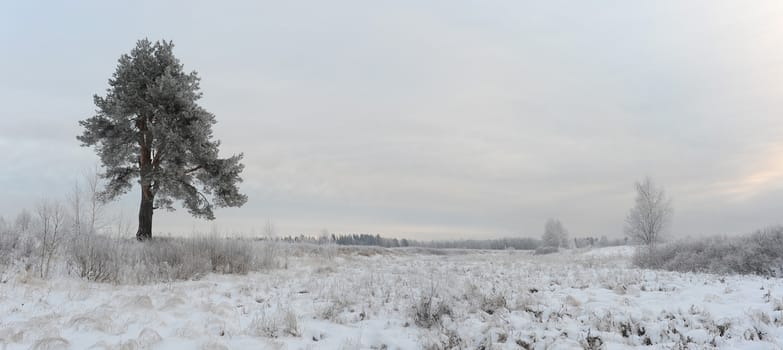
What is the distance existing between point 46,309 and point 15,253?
7.13 metres

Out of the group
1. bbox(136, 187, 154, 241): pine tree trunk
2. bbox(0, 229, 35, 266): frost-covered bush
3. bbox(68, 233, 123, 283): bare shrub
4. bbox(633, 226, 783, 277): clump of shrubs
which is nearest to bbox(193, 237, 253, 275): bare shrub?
bbox(68, 233, 123, 283): bare shrub

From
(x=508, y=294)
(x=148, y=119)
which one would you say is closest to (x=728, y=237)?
(x=508, y=294)

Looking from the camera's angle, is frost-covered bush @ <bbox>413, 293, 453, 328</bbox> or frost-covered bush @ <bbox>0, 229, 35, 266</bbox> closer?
frost-covered bush @ <bbox>413, 293, 453, 328</bbox>

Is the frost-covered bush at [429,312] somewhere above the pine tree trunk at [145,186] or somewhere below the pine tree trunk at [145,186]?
below

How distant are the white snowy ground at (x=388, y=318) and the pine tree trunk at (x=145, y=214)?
9.11 meters

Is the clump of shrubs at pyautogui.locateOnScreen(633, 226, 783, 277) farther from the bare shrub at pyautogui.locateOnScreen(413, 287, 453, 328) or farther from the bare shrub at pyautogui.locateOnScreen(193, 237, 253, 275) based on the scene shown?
the bare shrub at pyautogui.locateOnScreen(193, 237, 253, 275)

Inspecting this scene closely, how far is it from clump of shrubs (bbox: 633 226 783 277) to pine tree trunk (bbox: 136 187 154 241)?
23567 millimetres

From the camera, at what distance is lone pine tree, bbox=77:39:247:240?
18.4 meters

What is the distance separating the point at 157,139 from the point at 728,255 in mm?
24899

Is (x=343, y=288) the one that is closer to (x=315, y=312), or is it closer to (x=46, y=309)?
(x=315, y=312)

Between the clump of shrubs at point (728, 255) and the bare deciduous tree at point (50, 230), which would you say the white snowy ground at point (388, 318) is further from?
the clump of shrubs at point (728, 255)

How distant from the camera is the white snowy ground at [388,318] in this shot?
5680 mm

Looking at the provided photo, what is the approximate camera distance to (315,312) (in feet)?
24.6

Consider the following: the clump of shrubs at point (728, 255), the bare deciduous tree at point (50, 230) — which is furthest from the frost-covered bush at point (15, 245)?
the clump of shrubs at point (728, 255)
